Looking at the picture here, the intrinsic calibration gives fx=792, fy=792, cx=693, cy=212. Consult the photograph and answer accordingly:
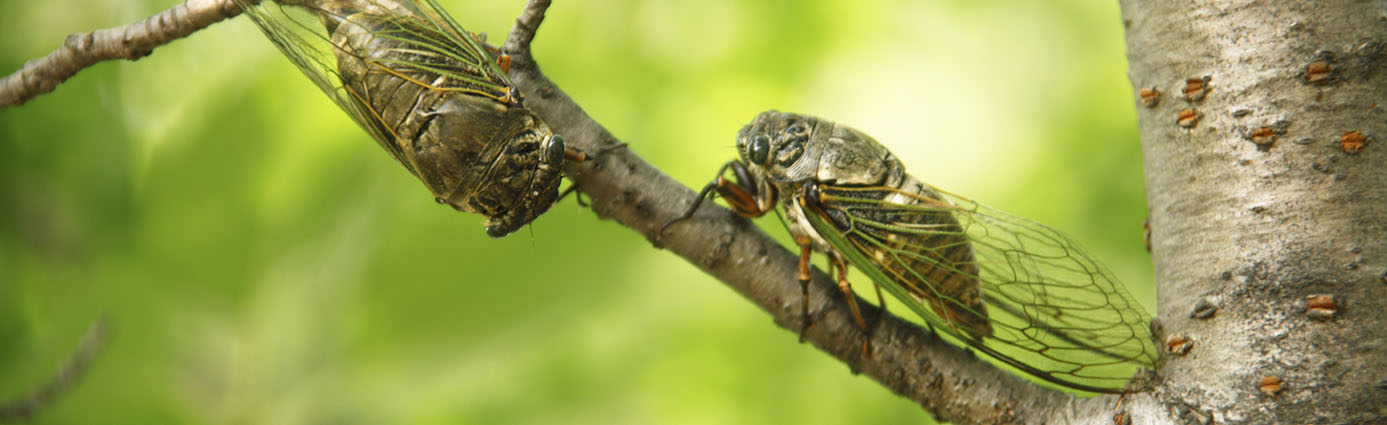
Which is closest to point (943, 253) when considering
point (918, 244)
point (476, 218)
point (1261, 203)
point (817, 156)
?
point (918, 244)

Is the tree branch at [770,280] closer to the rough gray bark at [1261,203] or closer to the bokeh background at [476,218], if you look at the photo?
the rough gray bark at [1261,203]

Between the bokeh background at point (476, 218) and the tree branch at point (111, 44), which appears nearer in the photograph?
the tree branch at point (111, 44)

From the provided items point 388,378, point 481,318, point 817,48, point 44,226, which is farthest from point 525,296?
point 44,226

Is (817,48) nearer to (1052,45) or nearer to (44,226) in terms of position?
(1052,45)

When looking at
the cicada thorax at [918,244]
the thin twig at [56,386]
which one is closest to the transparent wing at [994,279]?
the cicada thorax at [918,244]

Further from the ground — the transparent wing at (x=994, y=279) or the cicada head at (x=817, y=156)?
the cicada head at (x=817, y=156)

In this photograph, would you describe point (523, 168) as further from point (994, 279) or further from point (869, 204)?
point (994, 279)
